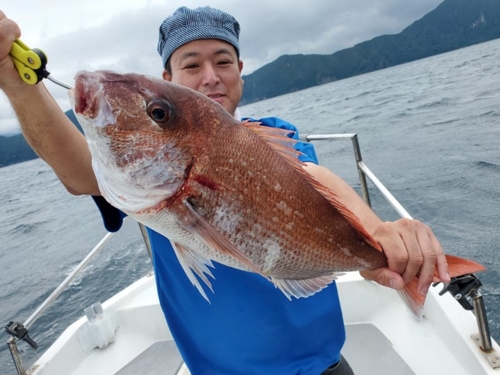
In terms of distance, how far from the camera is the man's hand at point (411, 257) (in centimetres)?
156

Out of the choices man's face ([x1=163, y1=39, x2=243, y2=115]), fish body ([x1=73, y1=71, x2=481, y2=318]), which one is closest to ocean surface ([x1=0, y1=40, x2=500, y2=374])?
fish body ([x1=73, y1=71, x2=481, y2=318])

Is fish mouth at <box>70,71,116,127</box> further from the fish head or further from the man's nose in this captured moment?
the man's nose

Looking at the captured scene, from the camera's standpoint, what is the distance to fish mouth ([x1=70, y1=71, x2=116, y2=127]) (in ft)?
4.31

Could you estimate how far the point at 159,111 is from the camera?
1.38 metres

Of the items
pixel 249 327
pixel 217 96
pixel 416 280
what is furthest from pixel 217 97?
pixel 416 280

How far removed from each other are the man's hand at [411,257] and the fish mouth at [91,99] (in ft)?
4.26

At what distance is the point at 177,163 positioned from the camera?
1.38m

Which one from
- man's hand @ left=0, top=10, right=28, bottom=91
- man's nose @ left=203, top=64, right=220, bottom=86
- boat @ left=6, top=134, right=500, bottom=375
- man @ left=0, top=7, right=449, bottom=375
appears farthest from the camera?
boat @ left=6, top=134, right=500, bottom=375

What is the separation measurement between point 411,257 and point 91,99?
1450 millimetres

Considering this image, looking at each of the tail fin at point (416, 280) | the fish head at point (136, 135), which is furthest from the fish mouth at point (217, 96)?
the tail fin at point (416, 280)

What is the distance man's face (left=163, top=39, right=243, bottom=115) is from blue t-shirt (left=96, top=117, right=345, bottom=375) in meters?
1.07

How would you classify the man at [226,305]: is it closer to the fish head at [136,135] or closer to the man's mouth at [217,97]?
the man's mouth at [217,97]

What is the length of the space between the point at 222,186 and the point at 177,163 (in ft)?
0.63

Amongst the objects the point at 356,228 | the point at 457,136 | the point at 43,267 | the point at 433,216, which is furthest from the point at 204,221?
the point at 457,136
